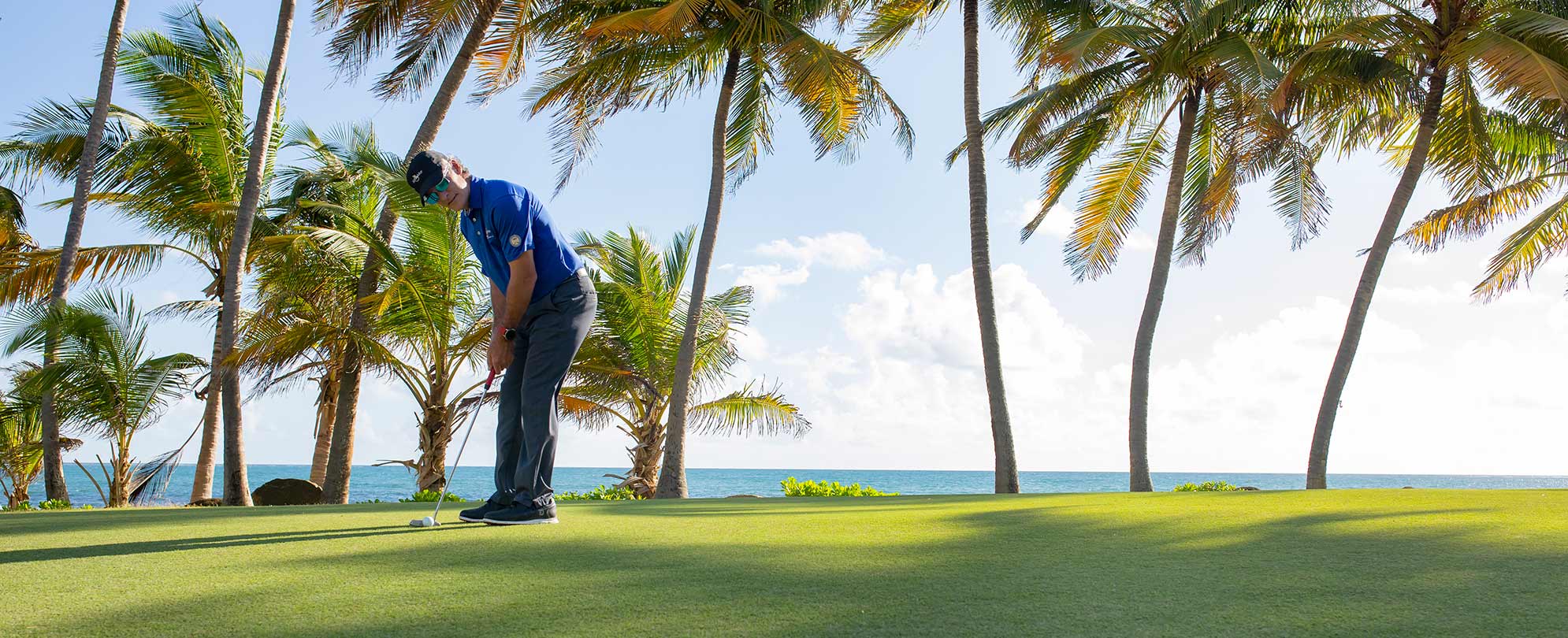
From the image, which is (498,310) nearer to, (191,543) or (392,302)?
(191,543)

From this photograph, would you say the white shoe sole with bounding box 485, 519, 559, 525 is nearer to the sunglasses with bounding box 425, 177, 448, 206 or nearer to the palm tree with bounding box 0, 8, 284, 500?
the sunglasses with bounding box 425, 177, 448, 206

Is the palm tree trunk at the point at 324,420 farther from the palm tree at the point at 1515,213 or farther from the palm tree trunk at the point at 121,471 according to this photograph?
the palm tree at the point at 1515,213

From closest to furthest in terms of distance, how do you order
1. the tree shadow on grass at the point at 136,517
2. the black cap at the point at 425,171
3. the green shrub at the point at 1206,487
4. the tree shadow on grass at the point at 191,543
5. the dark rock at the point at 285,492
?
1. the tree shadow on grass at the point at 191,543
2. the black cap at the point at 425,171
3. the tree shadow on grass at the point at 136,517
4. the dark rock at the point at 285,492
5. the green shrub at the point at 1206,487

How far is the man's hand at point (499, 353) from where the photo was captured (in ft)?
15.0

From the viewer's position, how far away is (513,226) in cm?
429

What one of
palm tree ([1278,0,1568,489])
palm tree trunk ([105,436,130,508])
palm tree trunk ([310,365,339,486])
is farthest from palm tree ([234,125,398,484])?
palm tree ([1278,0,1568,489])

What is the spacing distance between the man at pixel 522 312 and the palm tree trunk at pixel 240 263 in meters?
7.40

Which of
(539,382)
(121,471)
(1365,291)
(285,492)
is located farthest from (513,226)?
(121,471)

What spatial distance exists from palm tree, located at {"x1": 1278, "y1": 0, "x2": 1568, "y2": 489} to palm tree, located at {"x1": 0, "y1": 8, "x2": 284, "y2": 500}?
1447 cm

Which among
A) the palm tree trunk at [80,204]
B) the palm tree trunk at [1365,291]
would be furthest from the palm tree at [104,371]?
the palm tree trunk at [1365,291]

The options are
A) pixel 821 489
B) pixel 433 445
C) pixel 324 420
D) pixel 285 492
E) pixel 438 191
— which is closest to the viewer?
pixel 438 191

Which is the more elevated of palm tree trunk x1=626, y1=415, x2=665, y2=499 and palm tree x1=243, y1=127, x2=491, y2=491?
palm tree x1=243, y1=127, x2=491, y2=491

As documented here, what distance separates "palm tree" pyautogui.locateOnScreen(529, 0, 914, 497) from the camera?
12.7 meters

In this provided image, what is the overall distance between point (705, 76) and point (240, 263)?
22.8ft
